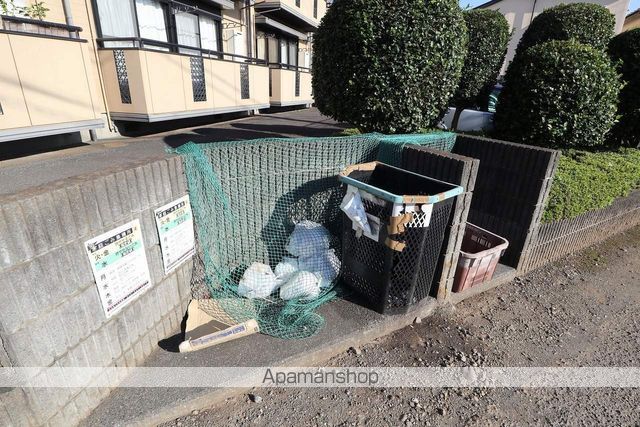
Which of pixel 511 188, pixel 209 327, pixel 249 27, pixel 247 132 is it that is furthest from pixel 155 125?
pixel 511 188

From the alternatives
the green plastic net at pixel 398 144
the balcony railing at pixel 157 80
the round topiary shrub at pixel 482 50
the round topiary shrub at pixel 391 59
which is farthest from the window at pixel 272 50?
the green plastic net at pixel 398 144

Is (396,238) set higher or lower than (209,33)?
lower

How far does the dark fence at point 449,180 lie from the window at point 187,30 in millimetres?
8969

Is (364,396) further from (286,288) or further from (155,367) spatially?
(155,367)

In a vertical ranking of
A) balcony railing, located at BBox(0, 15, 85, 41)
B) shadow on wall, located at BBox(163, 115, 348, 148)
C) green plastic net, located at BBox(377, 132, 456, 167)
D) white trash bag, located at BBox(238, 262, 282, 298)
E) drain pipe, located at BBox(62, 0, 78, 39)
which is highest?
drain pipe, located at BBox(62, 0, 78, 39)

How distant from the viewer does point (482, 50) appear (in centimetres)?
722

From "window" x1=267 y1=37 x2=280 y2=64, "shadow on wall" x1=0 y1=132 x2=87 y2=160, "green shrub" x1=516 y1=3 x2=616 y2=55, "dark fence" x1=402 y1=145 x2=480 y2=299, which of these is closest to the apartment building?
"shadow on wall" x1=0 y1=132 x2=87 y2=160

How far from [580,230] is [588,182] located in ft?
2.20

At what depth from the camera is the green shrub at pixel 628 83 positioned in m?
6.04

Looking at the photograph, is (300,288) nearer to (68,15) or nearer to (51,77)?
(51,77)

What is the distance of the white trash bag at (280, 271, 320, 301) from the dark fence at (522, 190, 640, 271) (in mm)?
2494

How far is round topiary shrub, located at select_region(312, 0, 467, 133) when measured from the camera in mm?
4492

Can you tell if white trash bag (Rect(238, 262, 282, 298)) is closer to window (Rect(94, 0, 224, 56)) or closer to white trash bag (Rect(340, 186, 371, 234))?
white trash bag (Rect(340, 186, 371, 234))

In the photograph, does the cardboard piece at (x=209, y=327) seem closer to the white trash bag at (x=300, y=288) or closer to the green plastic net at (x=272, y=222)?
the green plastic net at (x=272, y=222)
